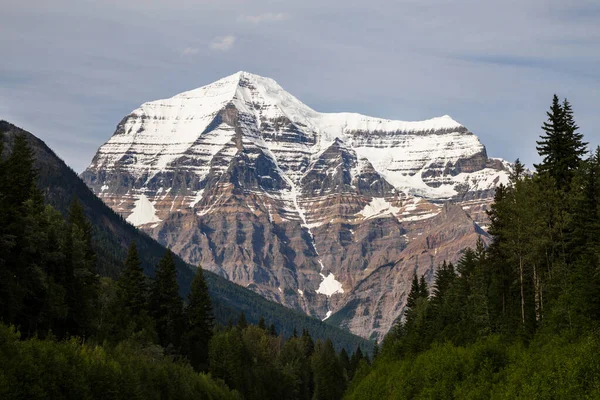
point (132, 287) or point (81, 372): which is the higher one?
point (132, 287)

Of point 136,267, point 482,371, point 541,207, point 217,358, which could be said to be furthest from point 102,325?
point 541,207

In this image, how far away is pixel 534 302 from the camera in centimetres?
10331

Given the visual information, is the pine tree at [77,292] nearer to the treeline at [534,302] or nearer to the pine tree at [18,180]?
the pine tree at [18,180]

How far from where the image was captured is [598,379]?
72.9 metres

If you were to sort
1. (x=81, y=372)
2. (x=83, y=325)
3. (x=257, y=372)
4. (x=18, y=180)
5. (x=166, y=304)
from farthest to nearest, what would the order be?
(x=257, y=372)
(x=166, y=304)
(x=18, y=180)
(x=83, y=325)
(x=81, y=372)

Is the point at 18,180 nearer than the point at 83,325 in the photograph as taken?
No

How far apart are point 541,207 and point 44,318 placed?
52109 mm

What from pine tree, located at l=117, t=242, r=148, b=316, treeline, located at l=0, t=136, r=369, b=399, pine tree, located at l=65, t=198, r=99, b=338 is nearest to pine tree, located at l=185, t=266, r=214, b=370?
treeline, located at l=0, t=136, r=369, b=399

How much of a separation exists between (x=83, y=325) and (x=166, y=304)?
1480 inches

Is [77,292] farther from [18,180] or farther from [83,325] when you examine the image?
[18,180]

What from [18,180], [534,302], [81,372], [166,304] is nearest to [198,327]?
[166,304]

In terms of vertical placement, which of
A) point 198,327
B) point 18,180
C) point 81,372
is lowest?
point 81,372

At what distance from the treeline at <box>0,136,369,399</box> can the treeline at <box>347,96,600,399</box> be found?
97.8 feet

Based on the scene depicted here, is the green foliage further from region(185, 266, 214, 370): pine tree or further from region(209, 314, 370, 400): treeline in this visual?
region(209, 314, 370, 400): treeline
